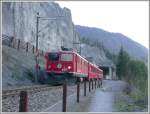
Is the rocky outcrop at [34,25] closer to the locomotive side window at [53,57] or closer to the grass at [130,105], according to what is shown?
the locomotive side window at [53,57]

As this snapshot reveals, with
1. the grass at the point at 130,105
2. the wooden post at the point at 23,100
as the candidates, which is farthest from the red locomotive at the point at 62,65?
the wooden post at the point at 23,100

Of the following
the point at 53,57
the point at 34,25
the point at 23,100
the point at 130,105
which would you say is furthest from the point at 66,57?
the point at 34,25

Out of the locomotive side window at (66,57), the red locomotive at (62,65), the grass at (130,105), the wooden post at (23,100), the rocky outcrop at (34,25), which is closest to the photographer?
the wooden post at (23,100)

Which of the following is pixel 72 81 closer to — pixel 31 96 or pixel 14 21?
pixel 31 96

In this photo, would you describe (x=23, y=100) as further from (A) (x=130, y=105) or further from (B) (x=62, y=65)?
(B) (x=62, y=65)

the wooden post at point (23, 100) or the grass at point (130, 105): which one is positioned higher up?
the wooden post at point (23, 100)

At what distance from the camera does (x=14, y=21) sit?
180 ft

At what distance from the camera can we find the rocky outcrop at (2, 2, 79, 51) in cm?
5278

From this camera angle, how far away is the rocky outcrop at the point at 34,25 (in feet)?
173

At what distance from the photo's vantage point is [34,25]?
6588 cm

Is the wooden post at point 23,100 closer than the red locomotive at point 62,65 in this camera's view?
Yes

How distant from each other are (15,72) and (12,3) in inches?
929

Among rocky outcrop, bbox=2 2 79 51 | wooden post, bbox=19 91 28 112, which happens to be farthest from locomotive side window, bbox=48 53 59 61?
wooden post, bbox=19 91 28 112

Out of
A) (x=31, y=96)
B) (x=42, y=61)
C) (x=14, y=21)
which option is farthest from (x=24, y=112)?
(x=14, y=21)
